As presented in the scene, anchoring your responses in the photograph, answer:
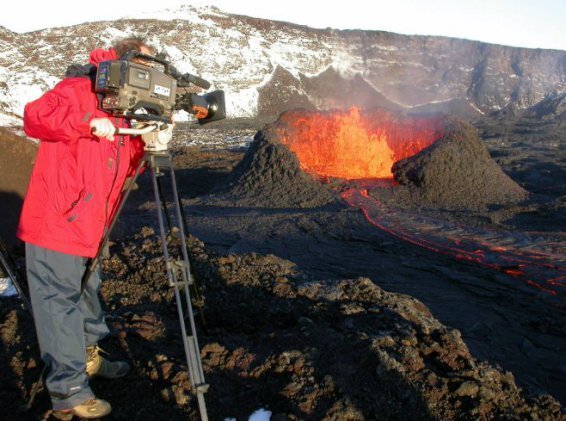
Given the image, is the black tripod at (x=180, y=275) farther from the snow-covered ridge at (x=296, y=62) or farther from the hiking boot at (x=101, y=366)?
the snow-covered ridge at (x=296, y=62)

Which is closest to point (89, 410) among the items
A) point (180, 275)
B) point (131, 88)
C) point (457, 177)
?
point (180, 275)

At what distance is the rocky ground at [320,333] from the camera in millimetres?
2658

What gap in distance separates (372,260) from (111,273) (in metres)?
3.29

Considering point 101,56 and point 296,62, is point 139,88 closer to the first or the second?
point 101,56

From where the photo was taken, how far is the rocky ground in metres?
2.66

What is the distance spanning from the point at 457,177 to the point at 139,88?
893 centimetres

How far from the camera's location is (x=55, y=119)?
7.01 ft

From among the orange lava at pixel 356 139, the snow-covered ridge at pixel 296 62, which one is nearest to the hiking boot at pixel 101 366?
the orange lava at pixel 356 139

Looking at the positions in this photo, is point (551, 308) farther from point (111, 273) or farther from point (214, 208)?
point (214, 208)

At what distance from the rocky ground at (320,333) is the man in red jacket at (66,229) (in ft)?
1.25

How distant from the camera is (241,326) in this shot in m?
3.76

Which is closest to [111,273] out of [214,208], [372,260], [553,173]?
[372,260]

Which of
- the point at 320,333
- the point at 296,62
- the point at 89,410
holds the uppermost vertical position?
the point at 296,62

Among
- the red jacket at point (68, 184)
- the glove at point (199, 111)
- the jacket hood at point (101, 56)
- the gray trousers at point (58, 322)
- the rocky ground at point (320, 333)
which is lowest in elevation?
the rocky ground at point (320, 333)
